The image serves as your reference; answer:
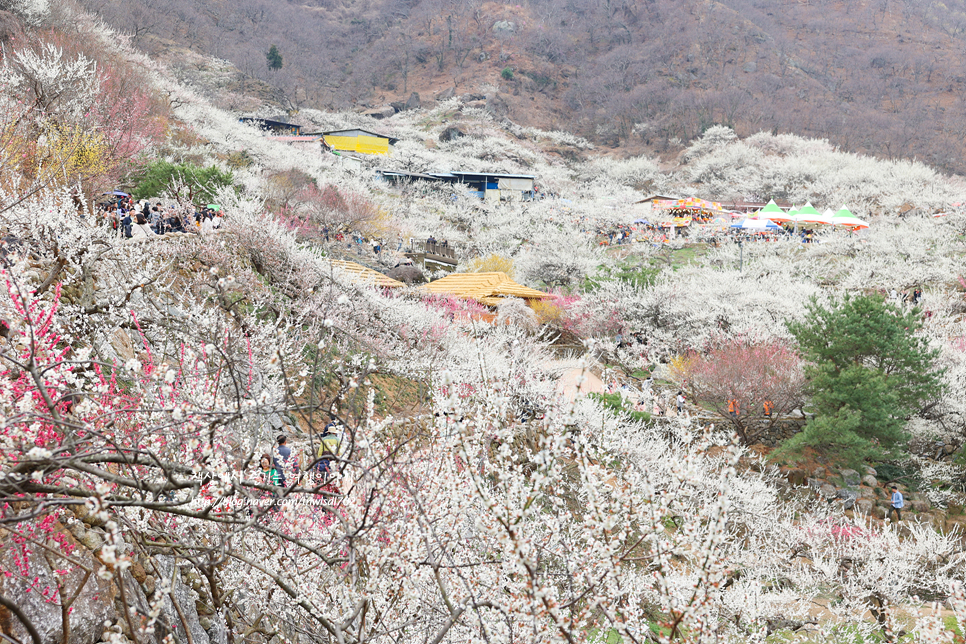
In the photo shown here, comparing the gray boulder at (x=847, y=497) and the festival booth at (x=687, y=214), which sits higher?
the festival booth at (x=687, y=214)

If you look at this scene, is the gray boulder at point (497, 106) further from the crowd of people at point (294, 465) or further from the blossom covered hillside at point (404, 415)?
the crowd of people at point (294, 465)

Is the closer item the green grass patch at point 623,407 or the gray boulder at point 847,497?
the green grass patch at point 623,407

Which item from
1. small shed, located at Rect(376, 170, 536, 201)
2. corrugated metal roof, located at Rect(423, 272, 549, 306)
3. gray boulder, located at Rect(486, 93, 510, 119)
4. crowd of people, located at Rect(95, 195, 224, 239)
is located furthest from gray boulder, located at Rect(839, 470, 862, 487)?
gray boulder, located at Rect(486, 93, 510, 119)

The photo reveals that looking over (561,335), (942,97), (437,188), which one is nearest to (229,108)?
(437,188)

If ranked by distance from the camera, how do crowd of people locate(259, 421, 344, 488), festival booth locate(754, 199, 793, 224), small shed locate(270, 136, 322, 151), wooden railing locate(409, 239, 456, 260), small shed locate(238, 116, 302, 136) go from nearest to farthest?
1. crowd of people locate(259, 421, 344, 488)
2. wooden railing locate(409, 239, 456, 260)
3. festival booth locate(754, 199, 793, 224)
4. small shed locate(270, 136, 322, 151)
5. small shed locate(238, 116, 302, 136)

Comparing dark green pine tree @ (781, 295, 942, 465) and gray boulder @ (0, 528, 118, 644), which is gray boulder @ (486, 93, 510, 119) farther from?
gray boulder @ (0, 528, 118, 644)

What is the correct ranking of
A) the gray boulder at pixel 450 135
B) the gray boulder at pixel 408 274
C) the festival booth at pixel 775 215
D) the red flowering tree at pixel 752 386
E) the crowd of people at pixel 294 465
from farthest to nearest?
the gray boulder at pixel 450 135
the festival booth at pixel 775 215
the gray boulder at pixel 408 274
the red flowering tree at pixel 752 386
the crowd of people at pixel 294 465

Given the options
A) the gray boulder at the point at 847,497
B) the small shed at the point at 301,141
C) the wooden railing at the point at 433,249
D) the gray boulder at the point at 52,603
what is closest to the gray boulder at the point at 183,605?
the gray boulder at the point at 52,603
